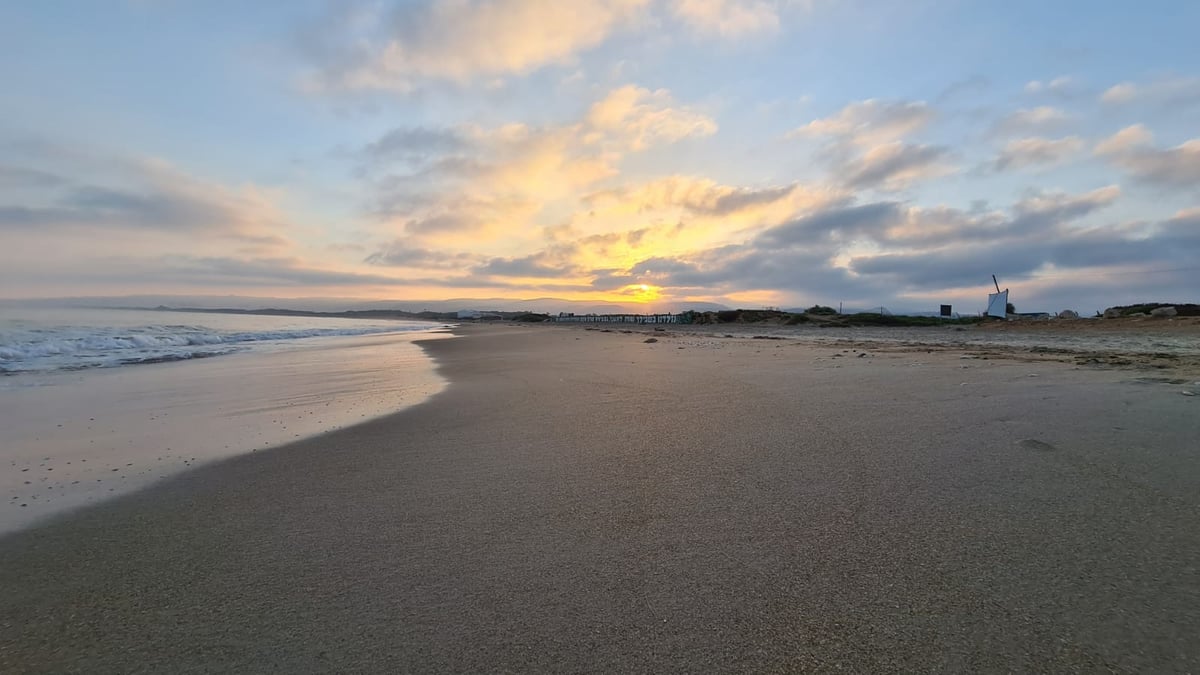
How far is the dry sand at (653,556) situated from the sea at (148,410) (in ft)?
2.25

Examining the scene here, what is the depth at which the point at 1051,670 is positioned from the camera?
1.71 m

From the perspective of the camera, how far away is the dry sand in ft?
6.24

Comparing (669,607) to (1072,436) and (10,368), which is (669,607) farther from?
(10,368)

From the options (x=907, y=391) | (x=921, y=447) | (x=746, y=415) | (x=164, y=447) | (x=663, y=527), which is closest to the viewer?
(x=663, y=527)

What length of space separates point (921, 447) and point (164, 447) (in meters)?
6.72

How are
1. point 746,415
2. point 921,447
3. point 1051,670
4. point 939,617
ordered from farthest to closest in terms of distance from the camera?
1. point 746,415
2. point 921,447
3. point 939,617
4. point 1051,670

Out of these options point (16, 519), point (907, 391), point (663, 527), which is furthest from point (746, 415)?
point (16, 519)

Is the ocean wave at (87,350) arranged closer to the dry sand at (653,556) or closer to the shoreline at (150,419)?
the shoreline at (150,419)

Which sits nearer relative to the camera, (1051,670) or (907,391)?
(1051,670)

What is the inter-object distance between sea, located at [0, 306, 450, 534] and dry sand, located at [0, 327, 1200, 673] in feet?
2.25

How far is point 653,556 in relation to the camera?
8.43 feet

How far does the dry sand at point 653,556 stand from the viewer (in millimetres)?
1903

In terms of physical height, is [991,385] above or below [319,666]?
above

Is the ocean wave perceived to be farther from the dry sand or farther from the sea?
the dry sand
